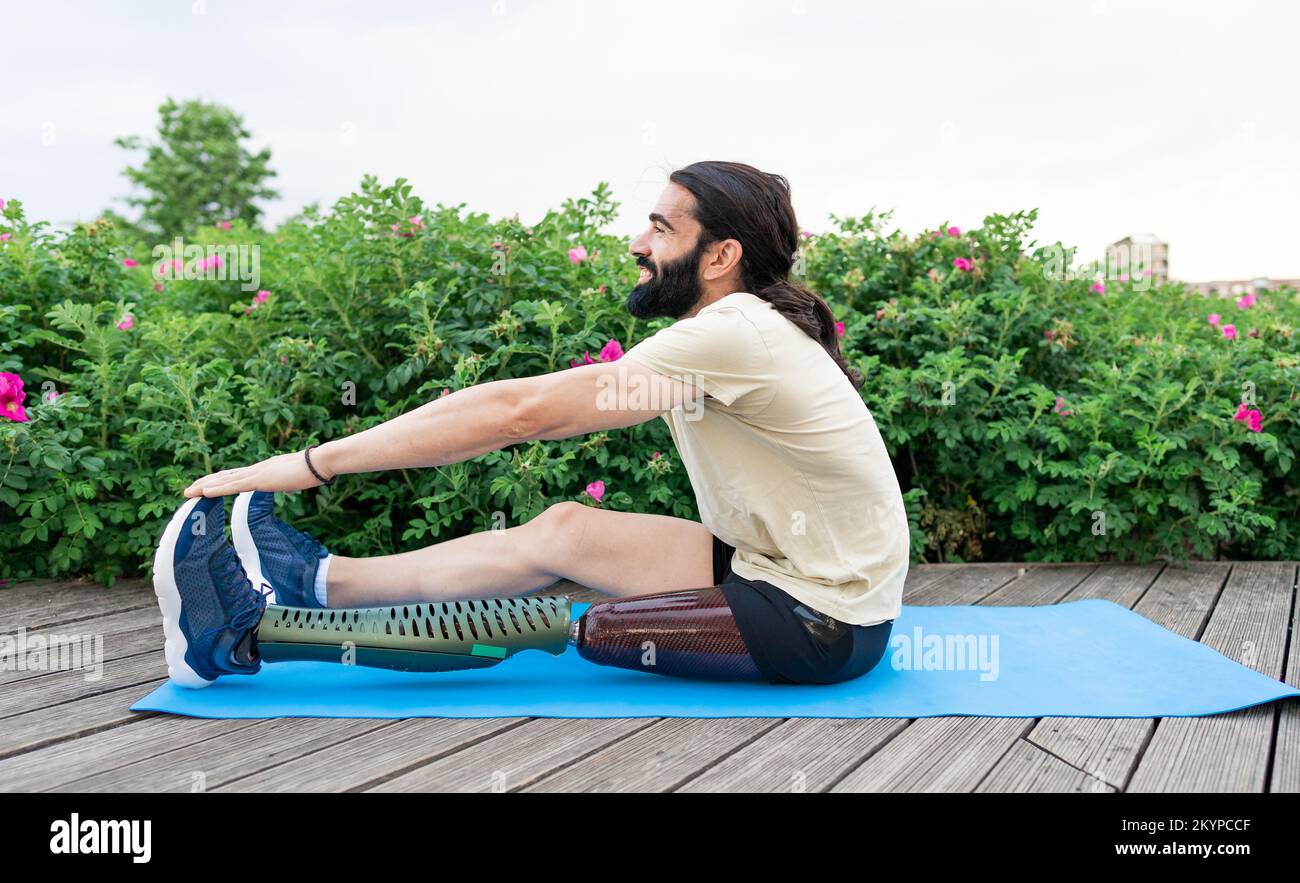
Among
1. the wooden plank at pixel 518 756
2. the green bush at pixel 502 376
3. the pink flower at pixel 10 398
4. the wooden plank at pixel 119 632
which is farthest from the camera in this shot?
the green bush at pixel 502 376

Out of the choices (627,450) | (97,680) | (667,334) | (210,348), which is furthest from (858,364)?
(97,680)

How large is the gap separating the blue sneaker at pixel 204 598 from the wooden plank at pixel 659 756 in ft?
2.79

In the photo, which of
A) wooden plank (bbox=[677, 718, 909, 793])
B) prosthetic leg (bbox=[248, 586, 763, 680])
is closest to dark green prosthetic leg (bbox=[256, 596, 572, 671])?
prosthetic leg (bbox=[248, 586, 763, 680])

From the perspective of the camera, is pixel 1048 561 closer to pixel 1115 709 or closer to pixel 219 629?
pixel 1115 709

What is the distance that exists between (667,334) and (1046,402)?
237 cm

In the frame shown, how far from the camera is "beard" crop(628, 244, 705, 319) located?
2.63m

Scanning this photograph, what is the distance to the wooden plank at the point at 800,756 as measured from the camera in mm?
1880

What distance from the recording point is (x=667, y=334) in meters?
2.27

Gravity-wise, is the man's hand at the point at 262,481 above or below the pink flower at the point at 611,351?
below

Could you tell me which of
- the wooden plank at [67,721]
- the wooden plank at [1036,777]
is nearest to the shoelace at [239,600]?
the wooden plank at [67,721]

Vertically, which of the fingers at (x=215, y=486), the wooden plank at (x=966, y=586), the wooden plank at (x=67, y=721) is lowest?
the wooden plank at (x=67, y=721)

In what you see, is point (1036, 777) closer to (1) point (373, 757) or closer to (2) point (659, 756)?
(2) point (659, 756)

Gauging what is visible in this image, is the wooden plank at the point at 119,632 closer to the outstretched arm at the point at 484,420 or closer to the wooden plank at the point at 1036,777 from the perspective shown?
the outstretched arm at the point at 484,420
